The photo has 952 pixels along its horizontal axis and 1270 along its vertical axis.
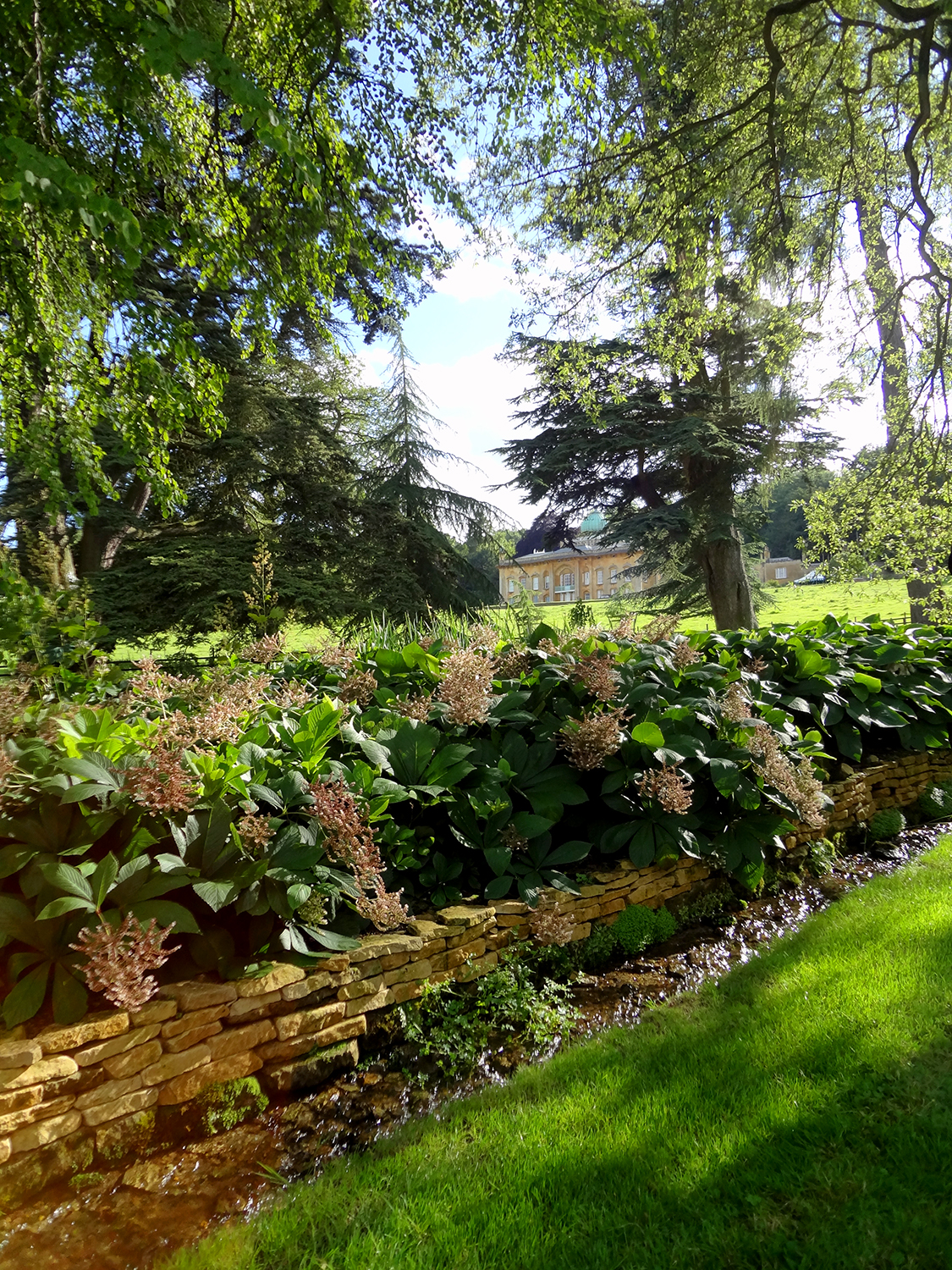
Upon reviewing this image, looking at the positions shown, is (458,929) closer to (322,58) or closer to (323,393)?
(322,58)

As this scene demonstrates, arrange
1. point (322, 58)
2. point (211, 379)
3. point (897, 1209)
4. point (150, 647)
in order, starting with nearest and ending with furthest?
point (897, 1209)
point (322, 58)
point (211, 379)
point (150, 647)

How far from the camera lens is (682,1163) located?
1.53 metres

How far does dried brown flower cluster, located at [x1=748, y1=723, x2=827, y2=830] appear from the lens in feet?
9.35

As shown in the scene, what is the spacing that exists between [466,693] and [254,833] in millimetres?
1028

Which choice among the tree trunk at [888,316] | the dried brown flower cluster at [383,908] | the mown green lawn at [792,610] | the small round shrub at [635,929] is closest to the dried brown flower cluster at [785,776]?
the small round shrub at [635,929]

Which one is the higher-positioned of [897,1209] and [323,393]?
[323,393]

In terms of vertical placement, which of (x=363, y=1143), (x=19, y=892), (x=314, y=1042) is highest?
(x=19, y=892)

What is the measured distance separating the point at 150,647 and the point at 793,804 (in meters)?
9.33

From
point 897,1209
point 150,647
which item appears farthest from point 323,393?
point 897,1209

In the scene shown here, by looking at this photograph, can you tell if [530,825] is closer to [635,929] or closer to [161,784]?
[635,929]

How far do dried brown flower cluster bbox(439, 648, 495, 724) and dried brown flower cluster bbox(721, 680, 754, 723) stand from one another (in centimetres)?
112

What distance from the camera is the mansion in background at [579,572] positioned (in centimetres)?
1494

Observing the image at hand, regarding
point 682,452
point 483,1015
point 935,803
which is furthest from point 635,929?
point 682,452

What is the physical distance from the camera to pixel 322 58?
4758mm
